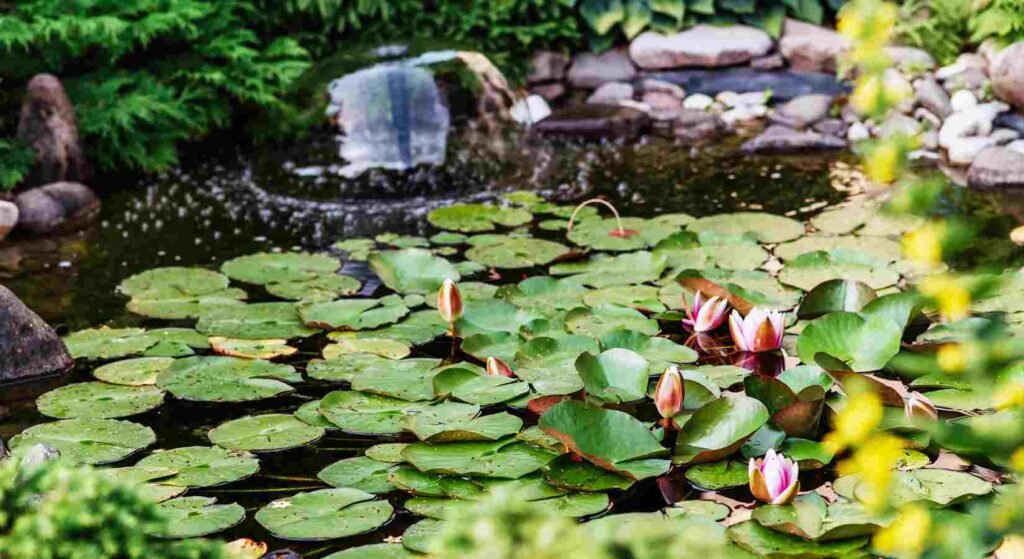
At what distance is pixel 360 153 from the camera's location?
21.3 feet

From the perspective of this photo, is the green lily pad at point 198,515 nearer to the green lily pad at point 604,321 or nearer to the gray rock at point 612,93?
the green lily pad at point 604,321

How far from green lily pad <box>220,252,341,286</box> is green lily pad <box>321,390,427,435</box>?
131cm

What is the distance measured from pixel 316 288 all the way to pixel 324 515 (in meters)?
1.85

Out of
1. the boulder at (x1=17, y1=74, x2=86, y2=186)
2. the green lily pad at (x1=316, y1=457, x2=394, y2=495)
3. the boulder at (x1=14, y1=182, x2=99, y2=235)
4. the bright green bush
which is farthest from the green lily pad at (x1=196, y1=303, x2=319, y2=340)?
the boulder at (x1=17, y1=74, x2=86, y2=186)

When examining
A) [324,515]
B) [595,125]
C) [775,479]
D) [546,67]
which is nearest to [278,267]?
[324,515]

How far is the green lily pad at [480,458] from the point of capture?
2.68 meters

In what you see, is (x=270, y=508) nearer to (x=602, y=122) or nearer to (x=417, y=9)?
(x=602, y=122)

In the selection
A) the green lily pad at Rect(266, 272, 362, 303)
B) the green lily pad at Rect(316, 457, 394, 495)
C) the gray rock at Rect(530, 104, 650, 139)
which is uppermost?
the gray rock at Rect(530, 104, 650, 139)

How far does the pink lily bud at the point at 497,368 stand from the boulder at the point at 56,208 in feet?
10.4

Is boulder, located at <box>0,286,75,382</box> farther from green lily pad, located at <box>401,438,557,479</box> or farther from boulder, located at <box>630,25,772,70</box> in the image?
boulder, located at <box>630,25,772,70</box>

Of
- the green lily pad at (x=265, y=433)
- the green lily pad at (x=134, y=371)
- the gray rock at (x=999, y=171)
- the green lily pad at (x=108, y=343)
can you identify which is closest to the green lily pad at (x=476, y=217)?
the green lily pad at (x=108, y=343)

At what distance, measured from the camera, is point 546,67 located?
28.2ft

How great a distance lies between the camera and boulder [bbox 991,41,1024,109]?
21.5 feet

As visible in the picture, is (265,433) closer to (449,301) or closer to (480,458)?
(480,458)
